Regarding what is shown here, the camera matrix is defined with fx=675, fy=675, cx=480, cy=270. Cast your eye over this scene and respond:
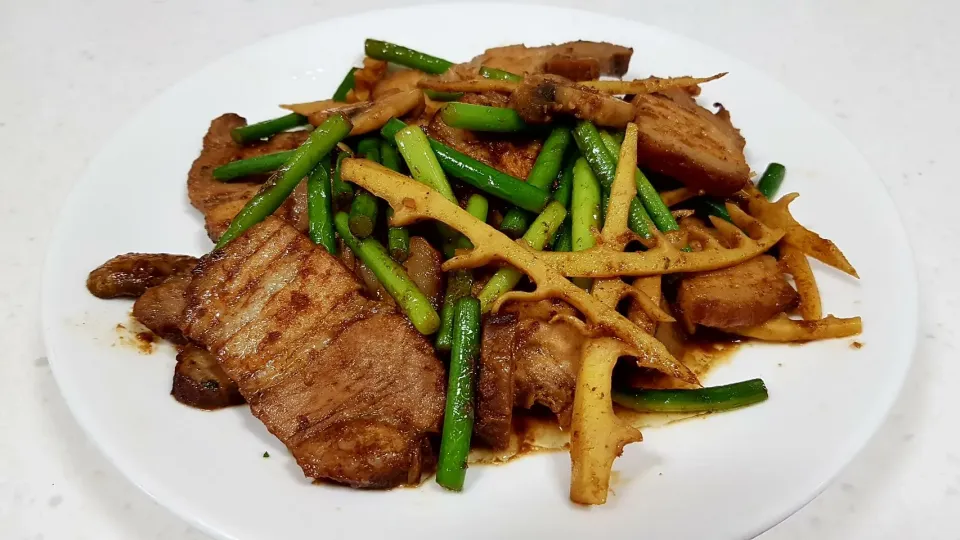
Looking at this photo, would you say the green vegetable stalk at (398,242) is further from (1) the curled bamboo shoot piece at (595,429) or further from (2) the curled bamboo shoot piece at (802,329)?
(2) the curled bamboo shoot piece at (802,329)

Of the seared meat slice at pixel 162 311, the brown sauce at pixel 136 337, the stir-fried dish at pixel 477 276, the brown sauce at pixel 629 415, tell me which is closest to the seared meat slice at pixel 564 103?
the stir-fried dish at pixel 477 276

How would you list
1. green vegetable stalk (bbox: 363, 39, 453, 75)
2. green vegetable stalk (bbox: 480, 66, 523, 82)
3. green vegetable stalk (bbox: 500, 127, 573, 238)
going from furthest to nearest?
green vegetable stalk (bbox: 363, 39, 453, 75), green vegetable stalk (bbox: 480, 66, 523, 82), green vegetable stalk (bbox: 500, 127, 573, 238)

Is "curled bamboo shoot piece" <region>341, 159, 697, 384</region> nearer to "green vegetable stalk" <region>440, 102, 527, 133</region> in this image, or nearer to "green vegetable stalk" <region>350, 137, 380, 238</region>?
"green vegetable stalk" <region>350, 137, 380, 238</region>

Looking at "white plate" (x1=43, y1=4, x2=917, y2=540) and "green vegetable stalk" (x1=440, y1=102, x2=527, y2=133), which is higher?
"green vegetable stalk" (x1=440, y1=102, x2=527, y2=133)

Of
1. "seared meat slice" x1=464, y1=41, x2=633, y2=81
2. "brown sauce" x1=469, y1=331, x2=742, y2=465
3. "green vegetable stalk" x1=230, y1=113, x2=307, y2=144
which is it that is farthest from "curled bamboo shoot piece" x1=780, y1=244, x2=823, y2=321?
"green vegetable stalk" x1=230, y1=113, x2=307, y2=144

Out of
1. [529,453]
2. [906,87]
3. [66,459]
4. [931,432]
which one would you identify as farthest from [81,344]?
[906,87]

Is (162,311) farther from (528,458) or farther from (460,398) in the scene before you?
(528,458)
